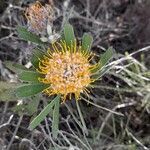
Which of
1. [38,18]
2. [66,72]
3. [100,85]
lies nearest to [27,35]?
[38,18]

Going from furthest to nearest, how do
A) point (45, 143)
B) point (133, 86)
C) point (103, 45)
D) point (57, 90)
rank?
point (103, 45)
point (133, 86)
point (45, 143)
point (57, 90)

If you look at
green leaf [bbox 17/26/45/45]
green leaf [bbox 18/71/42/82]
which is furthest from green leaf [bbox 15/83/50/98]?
green leaf [bbox 17/26/45/45]

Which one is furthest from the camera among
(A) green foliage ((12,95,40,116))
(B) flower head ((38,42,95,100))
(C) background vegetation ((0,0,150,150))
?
(C) background vegetation ((0,0,150,150))

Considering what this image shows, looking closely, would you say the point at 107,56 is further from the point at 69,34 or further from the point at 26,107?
the point at 26,107

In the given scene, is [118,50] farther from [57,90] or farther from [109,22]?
[57,90]

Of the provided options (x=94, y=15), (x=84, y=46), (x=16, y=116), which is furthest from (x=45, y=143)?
(x=94, y=15)

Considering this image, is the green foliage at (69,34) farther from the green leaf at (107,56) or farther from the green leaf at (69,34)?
the green leaf at (107,56)

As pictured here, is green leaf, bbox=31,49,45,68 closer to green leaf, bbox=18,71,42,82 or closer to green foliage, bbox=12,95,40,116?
green leaf, bbox=18,71,42,82
